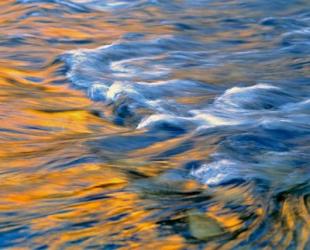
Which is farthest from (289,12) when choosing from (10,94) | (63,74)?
(10,94)

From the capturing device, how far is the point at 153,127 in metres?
3.99

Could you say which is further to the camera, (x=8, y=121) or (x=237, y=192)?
(x=8, y=121)

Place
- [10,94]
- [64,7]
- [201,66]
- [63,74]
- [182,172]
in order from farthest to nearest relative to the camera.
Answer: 1. [64,7]
2. [201,66]
3. [63,74]
4. [10,94]
5. [182,172]

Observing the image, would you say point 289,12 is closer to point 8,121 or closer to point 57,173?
point 8,121

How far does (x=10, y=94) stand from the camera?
452 cm

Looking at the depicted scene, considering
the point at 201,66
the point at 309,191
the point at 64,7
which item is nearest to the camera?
the point at 309,191

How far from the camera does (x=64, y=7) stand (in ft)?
23.1

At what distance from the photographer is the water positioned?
274 centimetres

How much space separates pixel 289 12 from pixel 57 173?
426 cm

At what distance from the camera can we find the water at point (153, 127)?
2738mm

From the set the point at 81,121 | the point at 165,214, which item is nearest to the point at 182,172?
the point at 165,214

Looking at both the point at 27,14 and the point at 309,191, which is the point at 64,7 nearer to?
the point at 27,14

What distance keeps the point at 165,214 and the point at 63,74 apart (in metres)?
2.41

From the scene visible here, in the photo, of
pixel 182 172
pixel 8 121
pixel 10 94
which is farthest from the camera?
pixel 10 94
